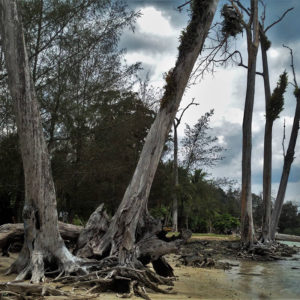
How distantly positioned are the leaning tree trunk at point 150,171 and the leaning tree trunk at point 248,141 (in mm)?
8692

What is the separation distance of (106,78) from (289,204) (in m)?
36.6

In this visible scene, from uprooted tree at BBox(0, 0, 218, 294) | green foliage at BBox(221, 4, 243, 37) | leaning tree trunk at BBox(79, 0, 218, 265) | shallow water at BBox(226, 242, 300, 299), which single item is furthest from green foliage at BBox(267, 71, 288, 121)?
uprooted tree at BBox(0, 0, 218, 294)

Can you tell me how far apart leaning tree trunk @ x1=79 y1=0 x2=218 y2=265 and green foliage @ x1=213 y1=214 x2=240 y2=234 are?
30077 mm

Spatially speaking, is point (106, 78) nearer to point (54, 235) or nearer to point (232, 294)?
point (54, 235)

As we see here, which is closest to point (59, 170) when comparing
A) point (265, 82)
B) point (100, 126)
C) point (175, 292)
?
point (100, 126)

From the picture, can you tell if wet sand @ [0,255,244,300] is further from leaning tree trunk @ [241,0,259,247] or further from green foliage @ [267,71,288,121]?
green foliage @ [267,71,288,121]

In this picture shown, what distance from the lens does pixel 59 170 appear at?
596 inches

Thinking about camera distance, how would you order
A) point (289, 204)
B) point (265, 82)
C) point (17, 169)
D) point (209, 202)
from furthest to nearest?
point (289, 204) < point (209, 202) < point (265, 82) < point (17, 169)

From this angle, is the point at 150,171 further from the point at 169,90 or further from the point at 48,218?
the point at 48,218

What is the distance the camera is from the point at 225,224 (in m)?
36.8

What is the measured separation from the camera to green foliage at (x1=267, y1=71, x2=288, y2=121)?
18.1 meters

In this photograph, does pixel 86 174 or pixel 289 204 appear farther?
pixel 289 204

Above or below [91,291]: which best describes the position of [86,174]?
above

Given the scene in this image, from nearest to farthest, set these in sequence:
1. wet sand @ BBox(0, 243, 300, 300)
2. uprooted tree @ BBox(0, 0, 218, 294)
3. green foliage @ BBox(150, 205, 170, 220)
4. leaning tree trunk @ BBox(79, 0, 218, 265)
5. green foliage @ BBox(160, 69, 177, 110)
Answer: wet sand @ BBox(0, 243, 300, 300)
uprooted tree @ BBox(0, 0, 218, 294)
leaning tree trunk @ BBox(79, 0, 218, 265)
green foliage @ BBox(160, 69, 177, 110)
green foliage @ BBox(150, 205, 170, 220)
